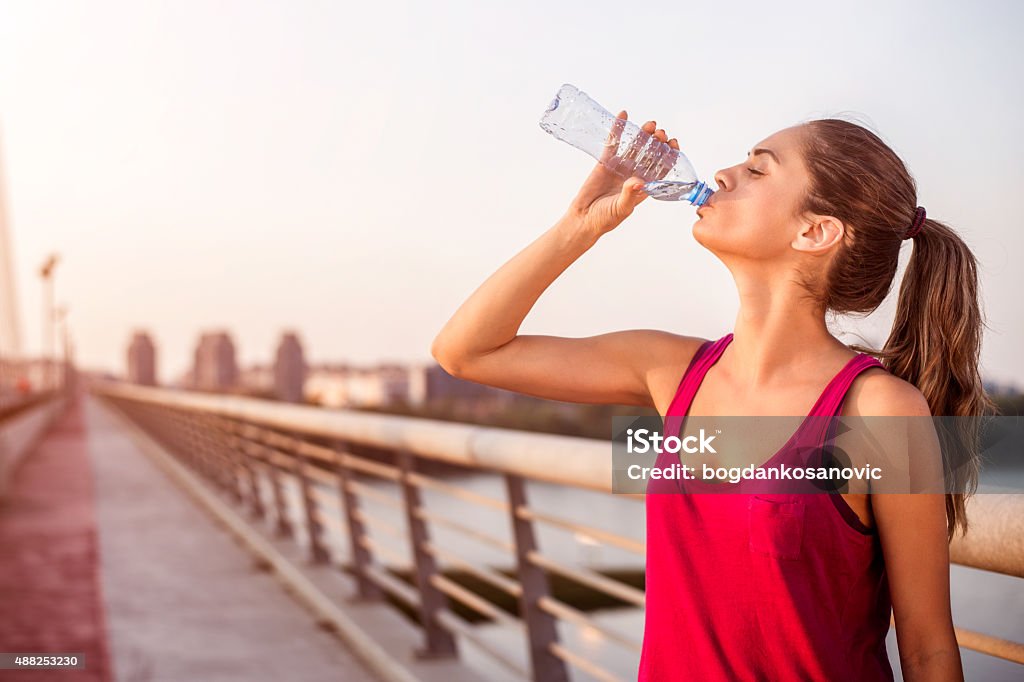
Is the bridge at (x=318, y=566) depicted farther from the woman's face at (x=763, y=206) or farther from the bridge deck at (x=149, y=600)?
the woman's face at (x=763, y=206)

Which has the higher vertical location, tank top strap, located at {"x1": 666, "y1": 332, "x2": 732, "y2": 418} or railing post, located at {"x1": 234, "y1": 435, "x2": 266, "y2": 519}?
tank top strap, located at {"x1": 666, "y1": 332, "x2": 732, "y2": 418}

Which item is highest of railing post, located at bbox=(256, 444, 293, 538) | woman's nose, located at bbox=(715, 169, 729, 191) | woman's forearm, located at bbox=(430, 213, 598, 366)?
woman's nose, located at bbox=(715, 169, 729, 191)

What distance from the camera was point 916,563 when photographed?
1124 millimetres

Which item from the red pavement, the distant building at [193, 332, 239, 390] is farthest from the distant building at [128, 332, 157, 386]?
the red pavement

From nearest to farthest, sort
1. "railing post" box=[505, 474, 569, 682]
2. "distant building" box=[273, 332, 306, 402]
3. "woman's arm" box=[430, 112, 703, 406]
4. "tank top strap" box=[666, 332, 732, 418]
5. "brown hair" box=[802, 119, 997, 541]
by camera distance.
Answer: "brown hair" box=[802, 119, 997, 541] < "tank top strap" box=[666, 332, 732, 418] < "woman's arm" box=[430, 112, 703, 406] < "railing post" box=[505, 474, 569, 682] < "distant building" box=[273, 332, 306, 402]

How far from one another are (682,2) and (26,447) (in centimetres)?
1475

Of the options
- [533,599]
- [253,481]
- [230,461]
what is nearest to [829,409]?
[533,599]

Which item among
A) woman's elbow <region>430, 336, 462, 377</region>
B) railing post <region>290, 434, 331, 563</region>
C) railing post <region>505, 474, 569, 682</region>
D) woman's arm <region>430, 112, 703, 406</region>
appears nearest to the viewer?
woman's arm <region>430, 112, 703, 406</region>

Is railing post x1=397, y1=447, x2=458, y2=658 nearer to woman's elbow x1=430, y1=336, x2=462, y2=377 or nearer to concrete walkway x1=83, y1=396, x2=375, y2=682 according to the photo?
concrete walkway x1=83, y1=396, x2=375, y2=682

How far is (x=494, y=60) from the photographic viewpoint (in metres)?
2.35

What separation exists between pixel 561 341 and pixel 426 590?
230 centimetres

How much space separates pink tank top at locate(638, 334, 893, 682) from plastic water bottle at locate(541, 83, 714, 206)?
0.42 m

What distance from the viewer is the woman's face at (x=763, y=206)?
4.19 ft

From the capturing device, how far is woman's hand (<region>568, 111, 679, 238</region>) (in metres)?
1.44
